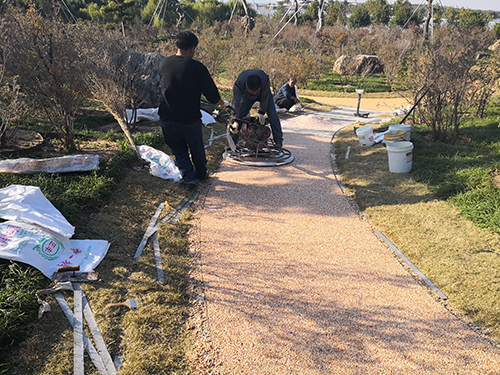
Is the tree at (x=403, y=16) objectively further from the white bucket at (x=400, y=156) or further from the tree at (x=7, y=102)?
the tree at (x=7, y=102)

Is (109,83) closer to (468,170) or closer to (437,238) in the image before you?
(437,238)

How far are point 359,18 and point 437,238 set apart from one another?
36584 millimetres

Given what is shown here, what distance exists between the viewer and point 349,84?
58.2 ft

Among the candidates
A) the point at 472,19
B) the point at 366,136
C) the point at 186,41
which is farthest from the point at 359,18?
the point at 186,41

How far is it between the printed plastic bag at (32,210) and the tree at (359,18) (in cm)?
3714

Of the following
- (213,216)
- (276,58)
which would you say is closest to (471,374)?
(213,216)

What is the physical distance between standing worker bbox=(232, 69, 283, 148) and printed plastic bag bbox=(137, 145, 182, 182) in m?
1.64

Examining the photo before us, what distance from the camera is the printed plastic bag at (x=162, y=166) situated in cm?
555

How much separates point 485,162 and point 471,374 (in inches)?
160

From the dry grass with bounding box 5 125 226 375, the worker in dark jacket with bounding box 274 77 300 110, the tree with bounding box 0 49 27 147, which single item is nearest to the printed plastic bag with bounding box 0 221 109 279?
the dry grass with bounding box 5 125 226 375

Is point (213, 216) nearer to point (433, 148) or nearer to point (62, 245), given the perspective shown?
point (62, 245)

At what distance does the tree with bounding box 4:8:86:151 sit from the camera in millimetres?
5398

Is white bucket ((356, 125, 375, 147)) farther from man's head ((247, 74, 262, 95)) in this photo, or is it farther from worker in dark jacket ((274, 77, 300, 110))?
worker in dark jacket ((274, 77, 300, 110))

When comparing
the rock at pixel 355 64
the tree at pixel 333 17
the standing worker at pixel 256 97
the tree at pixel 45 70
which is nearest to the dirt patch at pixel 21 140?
the tree at pixel 45 70
